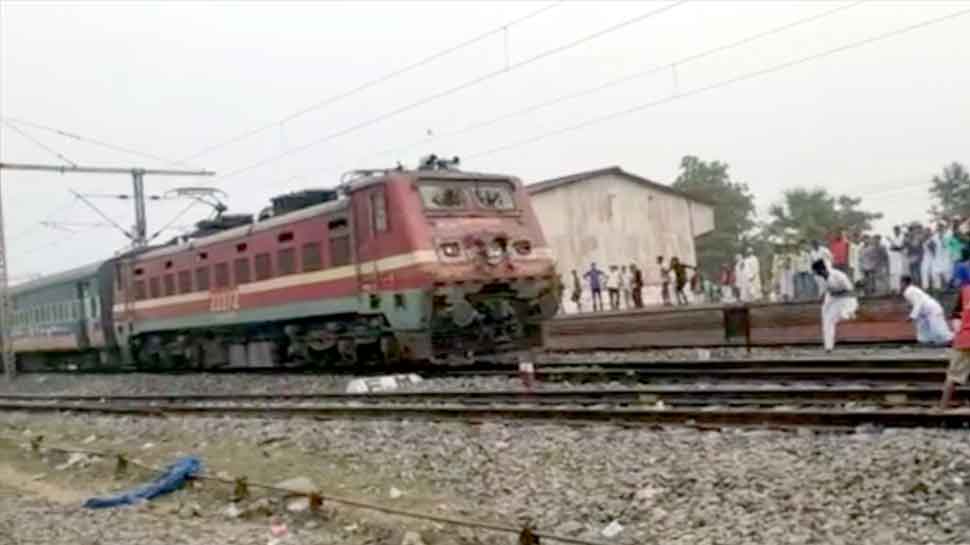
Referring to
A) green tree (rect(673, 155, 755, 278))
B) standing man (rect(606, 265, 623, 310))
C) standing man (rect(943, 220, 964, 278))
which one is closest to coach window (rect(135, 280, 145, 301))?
standing man (rect(606, 265, 623, 310))

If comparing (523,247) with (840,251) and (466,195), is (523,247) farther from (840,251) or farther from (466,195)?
(840,251)

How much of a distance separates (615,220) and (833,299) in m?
28.0

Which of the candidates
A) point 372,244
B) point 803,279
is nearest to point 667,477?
point 372,244

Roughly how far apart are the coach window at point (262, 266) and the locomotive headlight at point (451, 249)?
4.29m

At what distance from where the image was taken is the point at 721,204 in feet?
238

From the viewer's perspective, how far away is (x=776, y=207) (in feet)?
241

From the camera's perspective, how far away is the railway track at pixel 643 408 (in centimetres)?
817

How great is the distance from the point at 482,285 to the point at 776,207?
61081 millimetres

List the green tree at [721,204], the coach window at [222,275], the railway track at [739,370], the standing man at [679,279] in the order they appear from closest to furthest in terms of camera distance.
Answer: the railway track at [739,370]
the coach window at [222,275]
the standing man at [679,279]
the green tree at [721,204]

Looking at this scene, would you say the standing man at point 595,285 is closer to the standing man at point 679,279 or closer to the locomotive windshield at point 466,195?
the standing man at point 679,279

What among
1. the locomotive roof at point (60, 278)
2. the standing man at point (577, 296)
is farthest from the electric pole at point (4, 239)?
the standing man at point (577, 296)

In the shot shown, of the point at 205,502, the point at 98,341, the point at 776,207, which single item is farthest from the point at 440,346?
the point at 776,207

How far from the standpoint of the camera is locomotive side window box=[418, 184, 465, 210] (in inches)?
632

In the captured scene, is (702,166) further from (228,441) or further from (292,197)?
(228,441)
